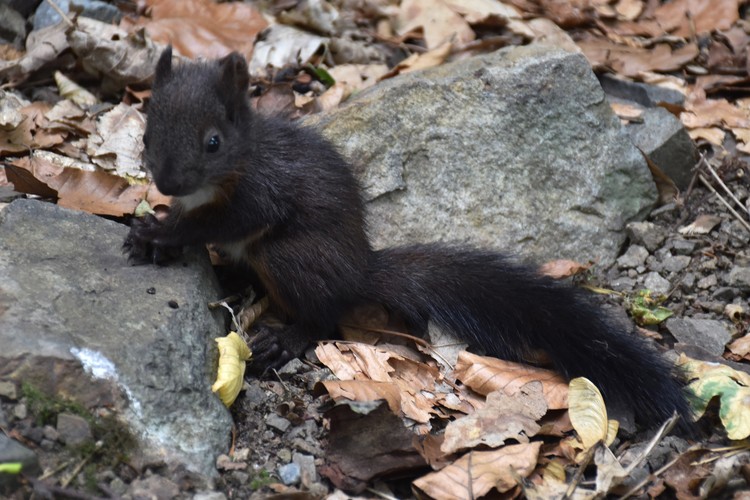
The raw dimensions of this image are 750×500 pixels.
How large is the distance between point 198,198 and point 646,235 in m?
2.43

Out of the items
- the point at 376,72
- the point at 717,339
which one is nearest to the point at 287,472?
the point at 717,339

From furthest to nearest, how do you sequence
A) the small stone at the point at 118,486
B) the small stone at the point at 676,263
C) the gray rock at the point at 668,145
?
the gray rock at the point at 668,145 < the small stone at the point at 676,263 < the small stone at the point at 118,486

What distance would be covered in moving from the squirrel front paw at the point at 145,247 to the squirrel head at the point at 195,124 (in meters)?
0.28

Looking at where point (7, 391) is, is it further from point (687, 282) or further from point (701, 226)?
point (701, 226)

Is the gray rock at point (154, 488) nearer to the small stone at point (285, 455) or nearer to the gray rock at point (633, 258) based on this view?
the small stone at point (285, 455)

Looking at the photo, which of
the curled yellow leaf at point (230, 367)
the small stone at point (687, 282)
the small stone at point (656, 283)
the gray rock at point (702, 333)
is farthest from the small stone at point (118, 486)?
the small stone at point (687, 282)

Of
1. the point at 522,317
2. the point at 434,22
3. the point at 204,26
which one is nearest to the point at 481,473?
the point at 522,317

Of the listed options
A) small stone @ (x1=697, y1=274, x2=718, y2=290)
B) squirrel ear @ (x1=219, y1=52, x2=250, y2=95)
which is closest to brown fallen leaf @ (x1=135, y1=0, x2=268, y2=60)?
squirrel ear @ (x1=219, y1=52, x2=250, y2=95)

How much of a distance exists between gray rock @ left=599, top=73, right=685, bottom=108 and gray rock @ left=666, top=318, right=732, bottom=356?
203cm

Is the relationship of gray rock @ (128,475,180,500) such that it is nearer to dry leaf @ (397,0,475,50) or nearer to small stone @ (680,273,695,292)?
small stone @ (680,273,695,292)

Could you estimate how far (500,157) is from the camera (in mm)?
4793

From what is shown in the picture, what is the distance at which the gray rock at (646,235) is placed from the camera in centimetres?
477

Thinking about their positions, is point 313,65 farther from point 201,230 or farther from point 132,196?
point 201,230

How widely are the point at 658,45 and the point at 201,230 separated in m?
4.49
